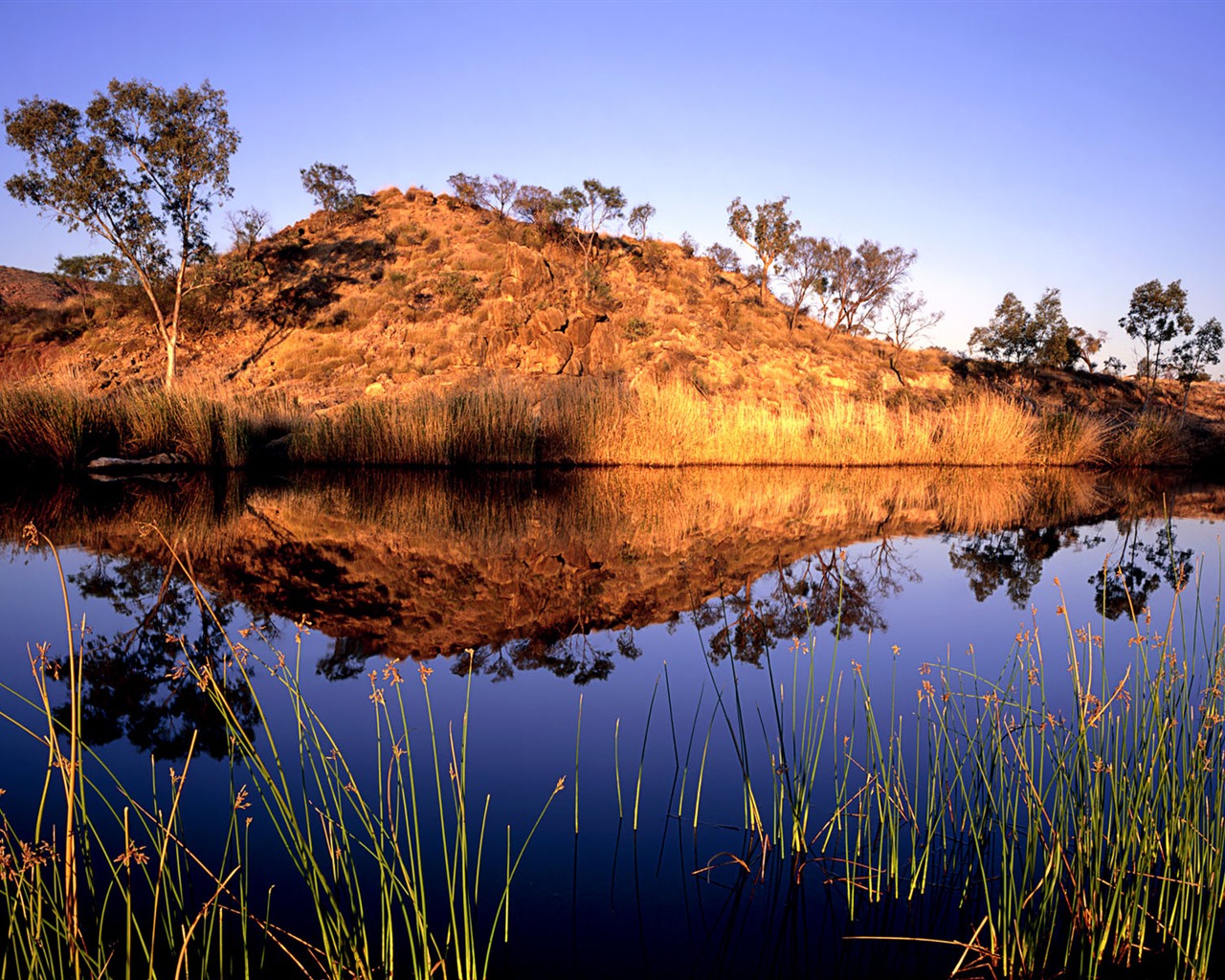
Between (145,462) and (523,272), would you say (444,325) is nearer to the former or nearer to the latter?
(523,272)

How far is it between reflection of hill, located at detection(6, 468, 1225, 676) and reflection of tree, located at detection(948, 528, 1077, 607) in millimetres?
467

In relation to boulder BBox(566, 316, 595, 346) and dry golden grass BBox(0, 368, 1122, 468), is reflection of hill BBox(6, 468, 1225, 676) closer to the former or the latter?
dry golden grass BBox(0, 368, 1122, 468)

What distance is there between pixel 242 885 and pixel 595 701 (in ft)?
5.04

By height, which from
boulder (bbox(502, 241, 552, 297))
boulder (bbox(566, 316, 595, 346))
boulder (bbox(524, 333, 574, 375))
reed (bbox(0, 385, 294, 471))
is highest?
boulder (bbox(502, 241, 552, 297))

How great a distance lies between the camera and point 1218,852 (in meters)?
1.59

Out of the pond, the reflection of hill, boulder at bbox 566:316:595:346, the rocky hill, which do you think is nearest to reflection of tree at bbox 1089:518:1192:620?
the pond

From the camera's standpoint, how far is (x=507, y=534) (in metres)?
A: 6.18

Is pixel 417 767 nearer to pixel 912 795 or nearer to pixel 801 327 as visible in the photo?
pixel 912 795

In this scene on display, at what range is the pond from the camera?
5.44 feet

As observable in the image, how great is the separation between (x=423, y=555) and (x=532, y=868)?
370cm

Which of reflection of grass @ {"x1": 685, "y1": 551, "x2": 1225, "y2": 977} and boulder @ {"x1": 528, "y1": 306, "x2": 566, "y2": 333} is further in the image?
boulder @ {"x1": 528, "y1": 306, "x2": 566, "y2": 333}

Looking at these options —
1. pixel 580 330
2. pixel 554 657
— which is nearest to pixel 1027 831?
pixel 554 657

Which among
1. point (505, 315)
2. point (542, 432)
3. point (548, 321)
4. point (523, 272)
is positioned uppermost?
point (523, 272)

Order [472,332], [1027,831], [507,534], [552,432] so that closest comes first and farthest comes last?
[1027,831] < [507,534] < [552,432] < [472,332]
